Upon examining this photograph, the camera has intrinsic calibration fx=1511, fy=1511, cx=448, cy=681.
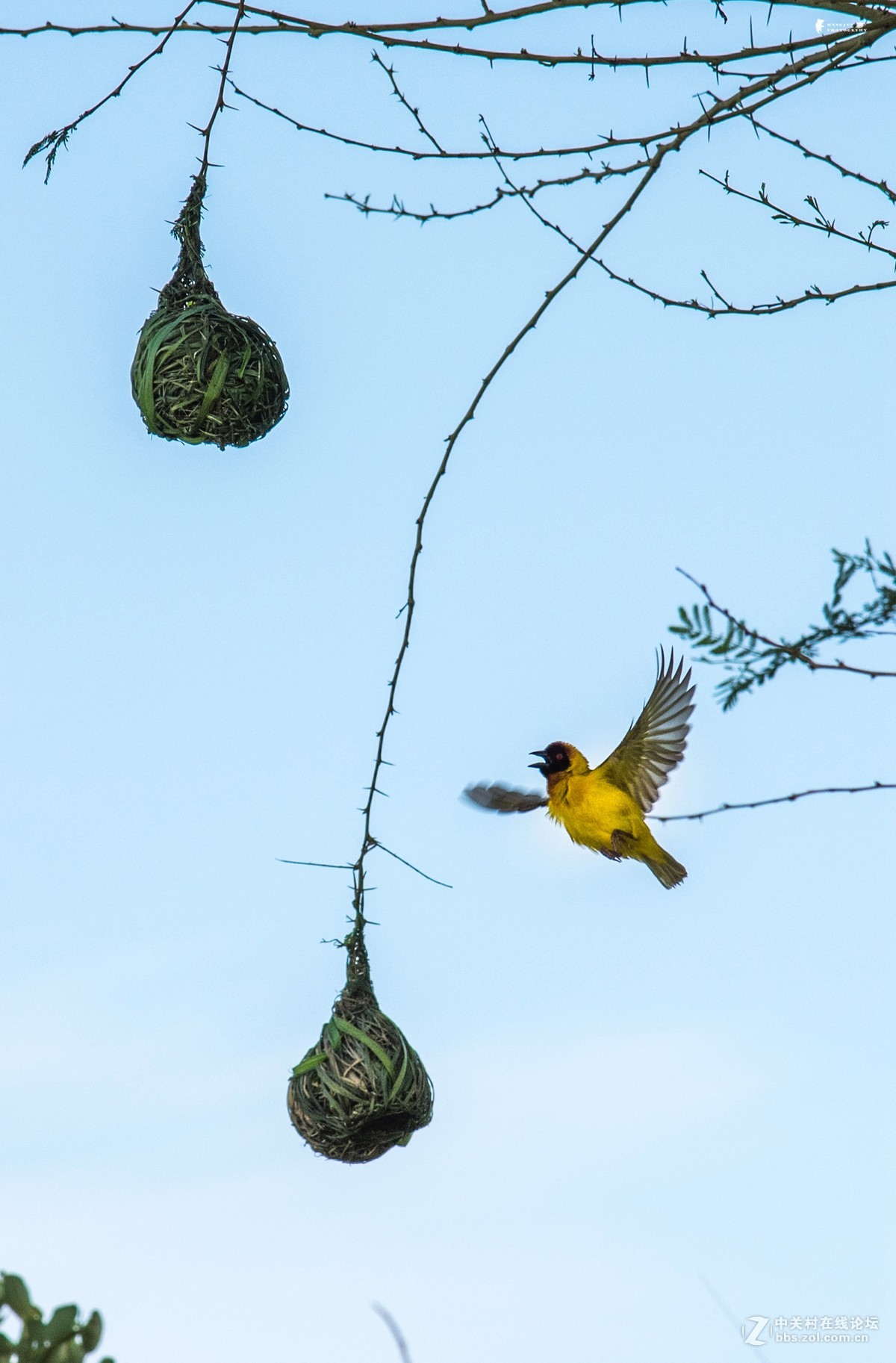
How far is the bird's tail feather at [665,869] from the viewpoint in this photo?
3951mm

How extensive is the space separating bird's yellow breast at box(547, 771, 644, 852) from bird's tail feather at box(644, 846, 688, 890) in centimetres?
13

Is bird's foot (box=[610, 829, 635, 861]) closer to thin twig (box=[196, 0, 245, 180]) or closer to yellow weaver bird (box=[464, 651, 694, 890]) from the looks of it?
yellow weaver bird (box=[464, 651, 694, 890])

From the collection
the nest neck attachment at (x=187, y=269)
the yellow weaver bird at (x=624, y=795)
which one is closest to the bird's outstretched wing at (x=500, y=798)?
the yellow weaver bird at (x=624, y=795)

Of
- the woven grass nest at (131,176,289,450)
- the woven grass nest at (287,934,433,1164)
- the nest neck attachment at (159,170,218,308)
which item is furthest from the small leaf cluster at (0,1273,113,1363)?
the nest neck attachment at (159,170,218,308)

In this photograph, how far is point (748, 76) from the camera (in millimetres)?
2240

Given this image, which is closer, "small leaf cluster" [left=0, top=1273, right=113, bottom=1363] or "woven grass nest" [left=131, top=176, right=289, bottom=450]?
"small leaf cluster" [left=0, top=1273, right=113, bottom=1363]

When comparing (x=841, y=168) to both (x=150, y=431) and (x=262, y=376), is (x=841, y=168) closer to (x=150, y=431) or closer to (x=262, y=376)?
(x=262, y=376)

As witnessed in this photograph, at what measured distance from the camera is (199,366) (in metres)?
2.99

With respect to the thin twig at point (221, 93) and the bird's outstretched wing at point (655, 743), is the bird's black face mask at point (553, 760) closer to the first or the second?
the bird's outstretched wing at point (655, 743)

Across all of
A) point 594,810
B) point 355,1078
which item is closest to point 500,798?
point 594,810

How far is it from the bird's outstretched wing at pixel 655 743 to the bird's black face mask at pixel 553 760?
205 mm

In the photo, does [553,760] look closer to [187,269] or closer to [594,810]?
[594,810]

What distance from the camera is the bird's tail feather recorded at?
3951 millimetres

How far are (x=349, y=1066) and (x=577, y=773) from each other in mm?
1327
